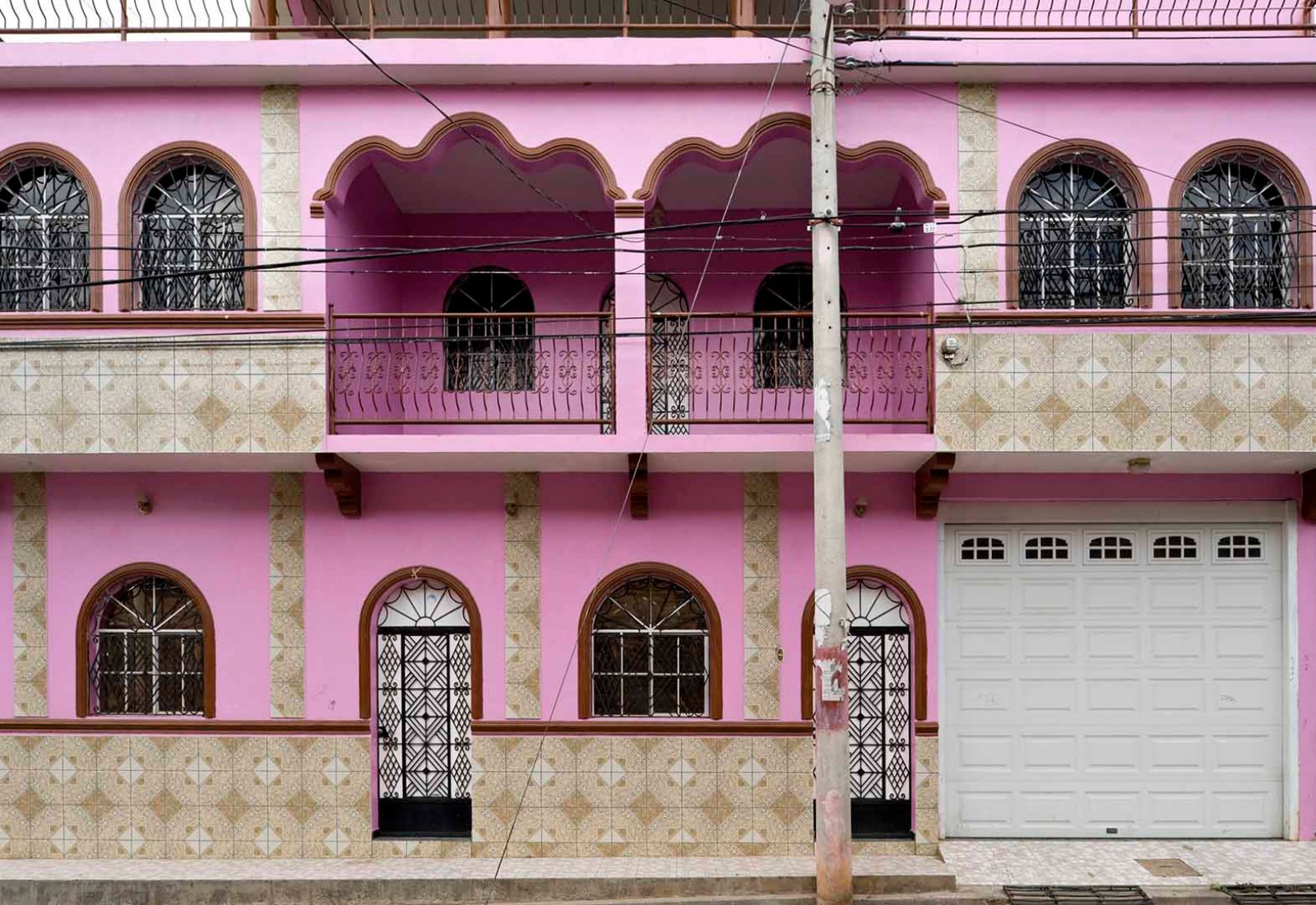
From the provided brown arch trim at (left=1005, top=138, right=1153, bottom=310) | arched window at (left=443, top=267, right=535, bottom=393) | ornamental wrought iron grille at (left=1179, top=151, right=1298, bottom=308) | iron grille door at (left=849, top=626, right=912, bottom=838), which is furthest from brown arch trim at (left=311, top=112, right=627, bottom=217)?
ornamental wrought iron grille at (left=1179, top=151, right=1298, bottom=308)

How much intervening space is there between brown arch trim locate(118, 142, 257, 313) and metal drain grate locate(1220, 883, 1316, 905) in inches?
380

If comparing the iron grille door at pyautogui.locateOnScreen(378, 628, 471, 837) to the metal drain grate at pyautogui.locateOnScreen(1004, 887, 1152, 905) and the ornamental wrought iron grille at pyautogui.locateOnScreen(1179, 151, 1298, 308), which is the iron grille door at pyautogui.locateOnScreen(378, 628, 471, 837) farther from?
the ornamental wrought iron grille at pyautogui.locateOnScreen(1179, 151, 1298, 308)

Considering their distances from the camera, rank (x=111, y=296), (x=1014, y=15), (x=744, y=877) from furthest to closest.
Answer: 1. (x=1014, y=15)
2. (x=111, y=296)
3. (x=744, y=877)

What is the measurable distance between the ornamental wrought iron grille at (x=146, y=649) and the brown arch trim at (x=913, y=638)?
18.4 feet

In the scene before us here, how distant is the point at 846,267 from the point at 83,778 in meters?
8.78

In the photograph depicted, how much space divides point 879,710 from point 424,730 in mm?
4268

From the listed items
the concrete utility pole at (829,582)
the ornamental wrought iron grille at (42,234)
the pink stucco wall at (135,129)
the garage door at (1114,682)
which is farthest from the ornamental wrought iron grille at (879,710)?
the ornamental wrought iron grille at (42,234)

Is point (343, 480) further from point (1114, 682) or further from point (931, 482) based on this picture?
point (1114, 682)

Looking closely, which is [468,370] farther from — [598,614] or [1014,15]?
[1014,15]

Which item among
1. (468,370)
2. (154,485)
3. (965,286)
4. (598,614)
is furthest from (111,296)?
(965,286)

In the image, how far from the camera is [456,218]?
1022cm

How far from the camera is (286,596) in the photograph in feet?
28.5

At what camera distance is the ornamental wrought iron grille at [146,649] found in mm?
8781

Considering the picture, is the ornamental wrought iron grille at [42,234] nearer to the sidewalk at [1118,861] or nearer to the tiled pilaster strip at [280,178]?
the tiled pilaster strip at [280,178]
